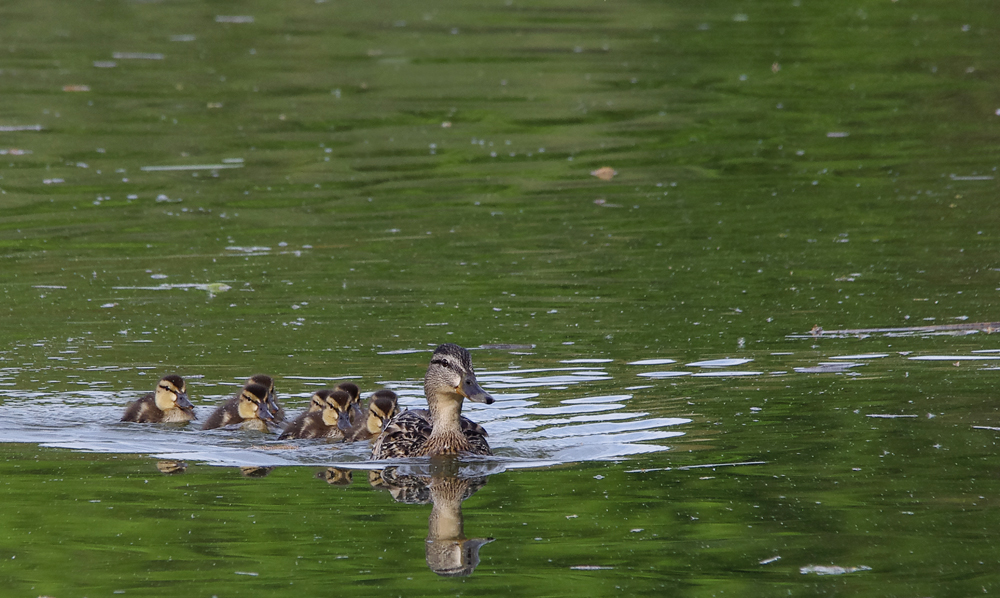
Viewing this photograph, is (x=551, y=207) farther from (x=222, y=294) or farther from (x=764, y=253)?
(x=222, y=294)

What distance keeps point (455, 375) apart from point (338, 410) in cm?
91

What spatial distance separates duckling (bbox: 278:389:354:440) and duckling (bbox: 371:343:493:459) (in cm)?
29

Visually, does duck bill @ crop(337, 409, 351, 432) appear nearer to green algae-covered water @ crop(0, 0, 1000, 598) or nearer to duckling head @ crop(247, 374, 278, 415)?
green algae-covered water @ crop(0, 0, 1000, 598)

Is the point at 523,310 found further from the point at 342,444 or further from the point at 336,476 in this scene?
the point at 336,476

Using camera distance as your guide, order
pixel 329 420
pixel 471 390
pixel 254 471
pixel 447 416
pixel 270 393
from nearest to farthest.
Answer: pixel 471 390 < pixel 254 471 < pixel 447 416 < pixel 329 420 < pixel 270 393

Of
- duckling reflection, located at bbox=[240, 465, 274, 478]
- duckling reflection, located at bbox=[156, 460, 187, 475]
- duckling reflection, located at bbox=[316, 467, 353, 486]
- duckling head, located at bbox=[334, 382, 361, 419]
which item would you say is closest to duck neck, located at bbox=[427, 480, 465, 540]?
duckling reflection, located at bbox=[316, 467, 353, 486]

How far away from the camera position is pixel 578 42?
22.6 m

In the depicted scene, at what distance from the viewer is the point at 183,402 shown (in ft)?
27.6

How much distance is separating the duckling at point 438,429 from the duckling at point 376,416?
0.94ft

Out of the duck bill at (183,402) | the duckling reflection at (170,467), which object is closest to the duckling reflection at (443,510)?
the duckling reflection at (170,467)

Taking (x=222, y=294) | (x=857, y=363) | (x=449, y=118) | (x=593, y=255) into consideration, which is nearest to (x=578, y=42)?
(x=449, y=118)

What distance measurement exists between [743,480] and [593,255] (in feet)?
16.1

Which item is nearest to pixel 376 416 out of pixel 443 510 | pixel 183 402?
pixel 183 402

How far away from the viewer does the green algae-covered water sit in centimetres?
620
